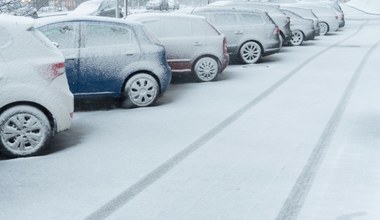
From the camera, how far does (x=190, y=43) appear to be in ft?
43.6

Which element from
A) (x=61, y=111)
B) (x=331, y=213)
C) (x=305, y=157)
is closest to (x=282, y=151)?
(x=305, y=157)

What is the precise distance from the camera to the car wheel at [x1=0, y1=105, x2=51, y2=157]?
23.1 ft

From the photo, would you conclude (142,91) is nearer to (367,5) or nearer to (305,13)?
(305,13)

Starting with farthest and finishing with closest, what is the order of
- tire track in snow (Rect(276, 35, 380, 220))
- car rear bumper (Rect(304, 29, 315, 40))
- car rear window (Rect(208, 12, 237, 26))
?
1. car rear bumper (Rect(304, 29, 315, 40))
2. car rear window (Rect(208, 12, 237, 26))
3. tire track in snow (Rect(276, 35, 380, 220))

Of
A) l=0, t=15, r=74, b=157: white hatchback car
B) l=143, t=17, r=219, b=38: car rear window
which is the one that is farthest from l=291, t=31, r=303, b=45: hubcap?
l=0, t=15, r=74, b=157: white hatchback car

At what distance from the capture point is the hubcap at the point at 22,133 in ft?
23.2

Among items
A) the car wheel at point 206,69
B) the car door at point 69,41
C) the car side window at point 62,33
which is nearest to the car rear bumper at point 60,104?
the car door at point 69,41

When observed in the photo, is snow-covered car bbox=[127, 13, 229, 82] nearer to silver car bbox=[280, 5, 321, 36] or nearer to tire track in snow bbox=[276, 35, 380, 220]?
tire track in snow bbox=[276, 35, 380, 220]

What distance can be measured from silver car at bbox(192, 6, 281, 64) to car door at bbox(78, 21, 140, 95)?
6700mm

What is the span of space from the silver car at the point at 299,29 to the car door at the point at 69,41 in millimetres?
14743

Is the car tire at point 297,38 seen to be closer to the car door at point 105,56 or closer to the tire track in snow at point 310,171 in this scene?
the tire track in snow at point 310,171

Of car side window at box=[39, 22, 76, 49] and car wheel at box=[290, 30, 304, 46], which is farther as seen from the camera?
car wheel at box=[290, 30, 304, 46]

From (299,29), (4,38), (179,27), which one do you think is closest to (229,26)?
(179,27)

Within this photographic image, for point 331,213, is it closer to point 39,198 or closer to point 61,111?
point 39,198
